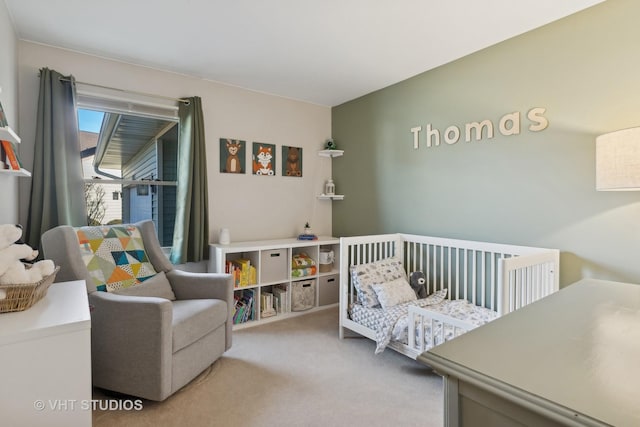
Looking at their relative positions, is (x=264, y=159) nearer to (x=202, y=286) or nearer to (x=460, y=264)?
(x=202, y=286)

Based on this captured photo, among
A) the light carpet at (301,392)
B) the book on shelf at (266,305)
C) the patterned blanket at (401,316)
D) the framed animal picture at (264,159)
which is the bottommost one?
the light carpet at (301,392)

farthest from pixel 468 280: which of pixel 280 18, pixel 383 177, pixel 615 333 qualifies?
pixel 280 18

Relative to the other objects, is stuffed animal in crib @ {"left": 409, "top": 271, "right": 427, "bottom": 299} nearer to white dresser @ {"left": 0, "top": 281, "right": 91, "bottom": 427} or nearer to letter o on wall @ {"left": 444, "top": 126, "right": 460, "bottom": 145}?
letter o on wall @ {"left": 444, "top": 126, "right": 460, "bottom": 145}

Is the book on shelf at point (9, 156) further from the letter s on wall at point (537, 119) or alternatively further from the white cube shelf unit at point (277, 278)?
the letter s on wall at point (537, 119)

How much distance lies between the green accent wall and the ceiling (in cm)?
19

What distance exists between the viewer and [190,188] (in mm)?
2980

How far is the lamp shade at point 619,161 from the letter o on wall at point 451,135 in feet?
3.68

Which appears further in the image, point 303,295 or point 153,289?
point 303,295

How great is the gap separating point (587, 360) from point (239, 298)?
281 centimetres

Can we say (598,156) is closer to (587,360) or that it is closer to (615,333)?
(615,333)

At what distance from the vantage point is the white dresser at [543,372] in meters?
0.54

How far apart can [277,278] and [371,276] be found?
0.99 metres

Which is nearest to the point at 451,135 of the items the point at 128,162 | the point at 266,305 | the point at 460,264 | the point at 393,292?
the point at 460,264

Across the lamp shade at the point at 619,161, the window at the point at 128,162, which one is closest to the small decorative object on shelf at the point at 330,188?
the window at the point at 128,162
